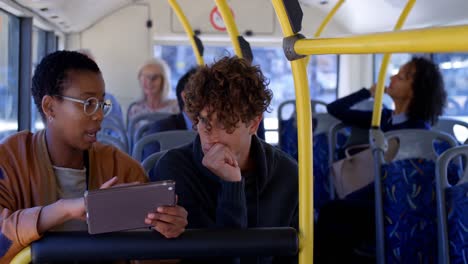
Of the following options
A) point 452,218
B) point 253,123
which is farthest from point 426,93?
point 253,123

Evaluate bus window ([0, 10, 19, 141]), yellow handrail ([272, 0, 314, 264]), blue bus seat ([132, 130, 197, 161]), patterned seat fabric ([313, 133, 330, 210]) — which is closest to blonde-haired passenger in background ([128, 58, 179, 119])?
bus window ([0, 10, 19, 141])


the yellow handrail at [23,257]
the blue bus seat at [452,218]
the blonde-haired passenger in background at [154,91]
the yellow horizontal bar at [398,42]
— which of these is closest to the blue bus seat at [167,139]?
the blue bus seat at [452,218]

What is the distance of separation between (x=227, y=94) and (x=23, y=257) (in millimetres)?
719

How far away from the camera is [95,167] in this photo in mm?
1948

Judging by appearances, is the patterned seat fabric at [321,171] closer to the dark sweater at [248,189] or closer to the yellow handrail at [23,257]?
the dark sweater at [248,189]

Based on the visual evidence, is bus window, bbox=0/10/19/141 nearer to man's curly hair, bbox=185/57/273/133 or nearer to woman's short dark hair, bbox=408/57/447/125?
woman's short dark hair, bbox=408/57/447/125

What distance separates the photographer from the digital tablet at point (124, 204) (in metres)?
1.30

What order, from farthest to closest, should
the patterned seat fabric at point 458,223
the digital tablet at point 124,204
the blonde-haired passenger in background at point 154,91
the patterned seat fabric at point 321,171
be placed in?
the blonde-haired passenger in background at point 154,91 → the patterned seat fabric at point 321,171 → the patterned seat fabric at point 458,223 → the digital tablet at point 124,204

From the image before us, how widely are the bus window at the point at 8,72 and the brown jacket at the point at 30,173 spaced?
2.97 m

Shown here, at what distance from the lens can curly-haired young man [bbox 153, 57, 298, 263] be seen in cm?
178

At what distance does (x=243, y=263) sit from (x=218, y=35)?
20.5 ft

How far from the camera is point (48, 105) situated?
74.4 inches

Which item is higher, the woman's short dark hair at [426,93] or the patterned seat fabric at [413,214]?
the woman's short dark hair at [426,93]

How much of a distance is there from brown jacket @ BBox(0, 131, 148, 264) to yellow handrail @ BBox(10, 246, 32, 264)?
0.50 feet
